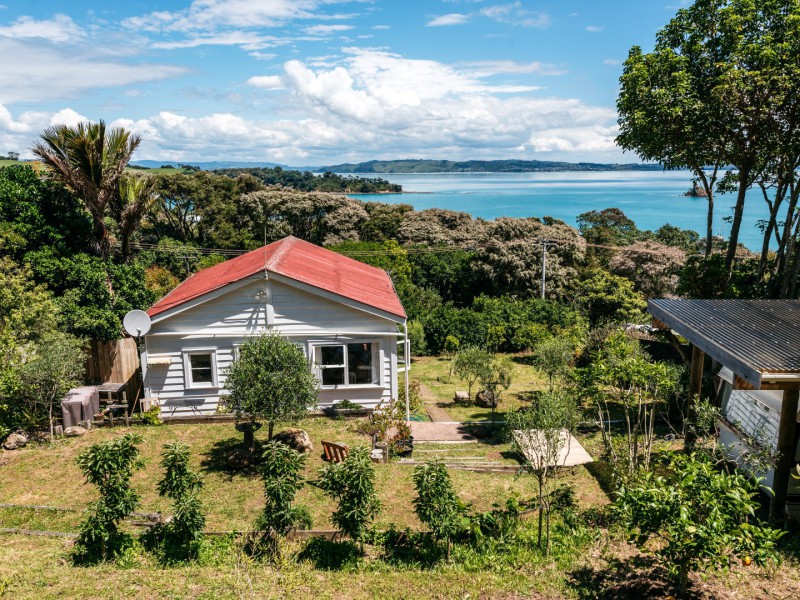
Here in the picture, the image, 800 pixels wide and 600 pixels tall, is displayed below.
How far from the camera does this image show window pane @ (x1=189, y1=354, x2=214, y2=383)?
17.5 m

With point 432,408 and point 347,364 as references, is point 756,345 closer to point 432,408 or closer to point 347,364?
point 347,364

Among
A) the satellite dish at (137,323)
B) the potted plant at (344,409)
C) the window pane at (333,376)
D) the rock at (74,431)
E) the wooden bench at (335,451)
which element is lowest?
the potted plant at (344,409)

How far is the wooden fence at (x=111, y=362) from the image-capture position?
18266mm

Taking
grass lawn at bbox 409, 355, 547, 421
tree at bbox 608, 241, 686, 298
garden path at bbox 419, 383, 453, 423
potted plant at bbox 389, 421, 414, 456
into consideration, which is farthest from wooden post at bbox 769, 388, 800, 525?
tree at bbox 608, 241, 686, 298

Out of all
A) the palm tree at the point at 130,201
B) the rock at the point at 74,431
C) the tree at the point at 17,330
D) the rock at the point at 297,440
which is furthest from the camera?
the palm tree at the point at 130,201

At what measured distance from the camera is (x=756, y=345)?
1025 cm

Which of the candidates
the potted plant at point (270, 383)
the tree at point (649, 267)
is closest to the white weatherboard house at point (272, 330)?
the potted plant at point (270, 383)

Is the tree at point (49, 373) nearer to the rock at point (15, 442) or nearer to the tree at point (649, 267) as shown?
the rock at point (15, 442)

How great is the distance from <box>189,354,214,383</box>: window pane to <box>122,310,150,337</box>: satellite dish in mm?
1698

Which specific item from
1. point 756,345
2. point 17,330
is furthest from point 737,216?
point 17,330

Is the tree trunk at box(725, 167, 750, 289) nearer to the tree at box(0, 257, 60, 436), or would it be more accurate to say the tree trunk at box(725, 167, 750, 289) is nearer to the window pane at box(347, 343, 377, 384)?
the window pane at box(347, 343, 377, 384)

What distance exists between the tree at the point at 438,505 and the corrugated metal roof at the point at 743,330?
531 cm

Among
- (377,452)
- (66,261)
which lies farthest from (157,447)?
(66,261)

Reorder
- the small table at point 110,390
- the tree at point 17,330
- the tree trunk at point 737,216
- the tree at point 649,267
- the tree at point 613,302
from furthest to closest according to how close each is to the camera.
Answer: the tree at point 649,267 → the tree at point 613,302 → the tree trunk at point 737,216 → the small table at point 110,390 → the tree at point 17,330
